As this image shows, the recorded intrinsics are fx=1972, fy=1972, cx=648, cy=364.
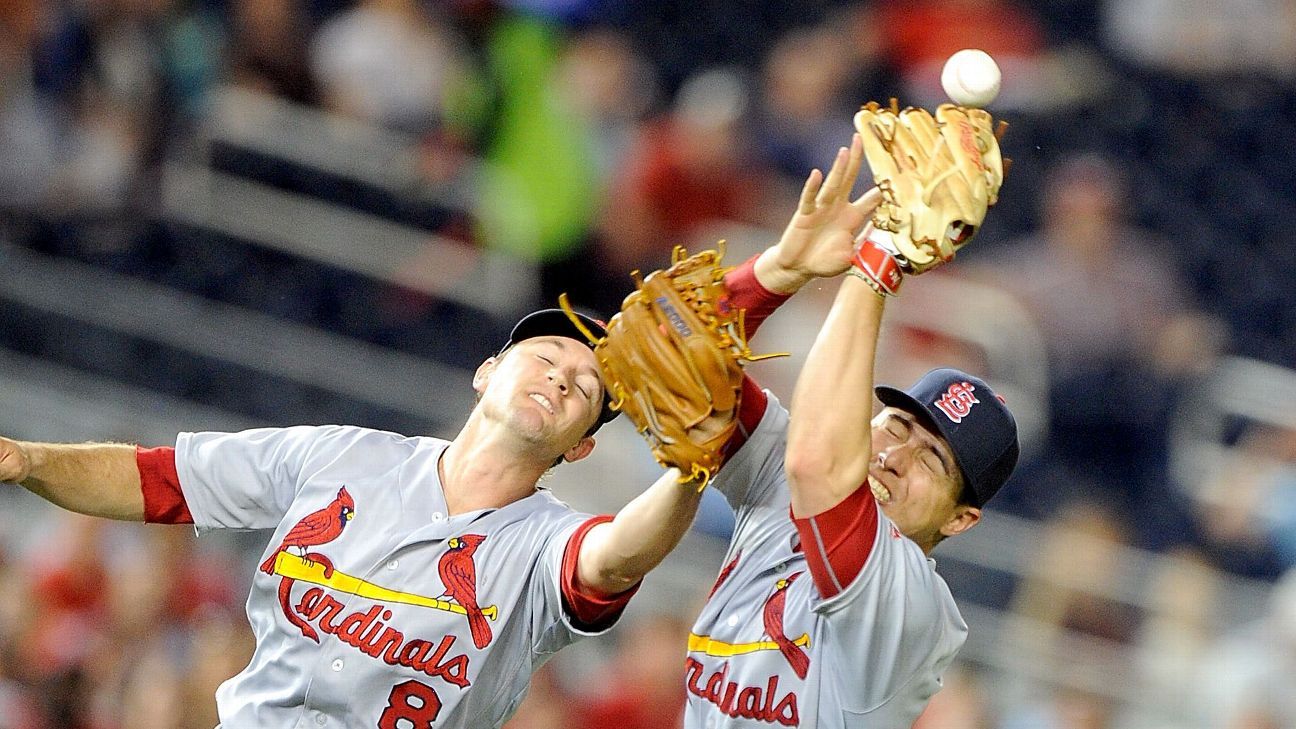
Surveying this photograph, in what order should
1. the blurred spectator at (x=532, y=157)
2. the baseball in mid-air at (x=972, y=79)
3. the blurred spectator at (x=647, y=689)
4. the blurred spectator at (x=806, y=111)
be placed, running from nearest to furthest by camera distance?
the baseball in mid-air at (x=972, y=79) < the blurred spectator at (x=647, y=689) < the blurred spectator at (x=532, y=157) < the blurred spectator at (x=806, y=111)

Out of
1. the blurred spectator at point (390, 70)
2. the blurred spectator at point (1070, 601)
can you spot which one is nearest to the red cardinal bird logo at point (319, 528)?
the blurred spectator at point (1070, 601)

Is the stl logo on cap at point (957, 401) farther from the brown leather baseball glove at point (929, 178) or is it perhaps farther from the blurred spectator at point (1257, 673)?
the blurred spectator at point (1257, 673)

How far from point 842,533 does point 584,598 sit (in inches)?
19.6

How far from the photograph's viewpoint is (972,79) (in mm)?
2947

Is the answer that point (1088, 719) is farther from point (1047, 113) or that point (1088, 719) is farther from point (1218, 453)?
point (1047, 113)

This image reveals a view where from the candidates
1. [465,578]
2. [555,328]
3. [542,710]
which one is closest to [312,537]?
[465,578]

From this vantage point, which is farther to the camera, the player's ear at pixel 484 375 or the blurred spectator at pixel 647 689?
the blurred spectator at pixel 647 689

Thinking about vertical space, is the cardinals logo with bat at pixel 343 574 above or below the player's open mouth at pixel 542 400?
below

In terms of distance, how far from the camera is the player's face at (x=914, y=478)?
11.1 ft

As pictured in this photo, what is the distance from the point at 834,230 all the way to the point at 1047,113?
18.1ft

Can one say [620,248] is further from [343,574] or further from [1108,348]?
[343,574]

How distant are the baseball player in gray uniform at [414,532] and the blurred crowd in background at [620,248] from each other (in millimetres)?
2880

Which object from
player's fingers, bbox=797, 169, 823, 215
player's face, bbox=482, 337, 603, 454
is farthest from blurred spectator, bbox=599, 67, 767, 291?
player's fingers, bbox=797, 169, 823, 215

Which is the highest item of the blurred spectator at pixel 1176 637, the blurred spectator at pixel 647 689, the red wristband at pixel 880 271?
the red wristband at pixel 880 271
